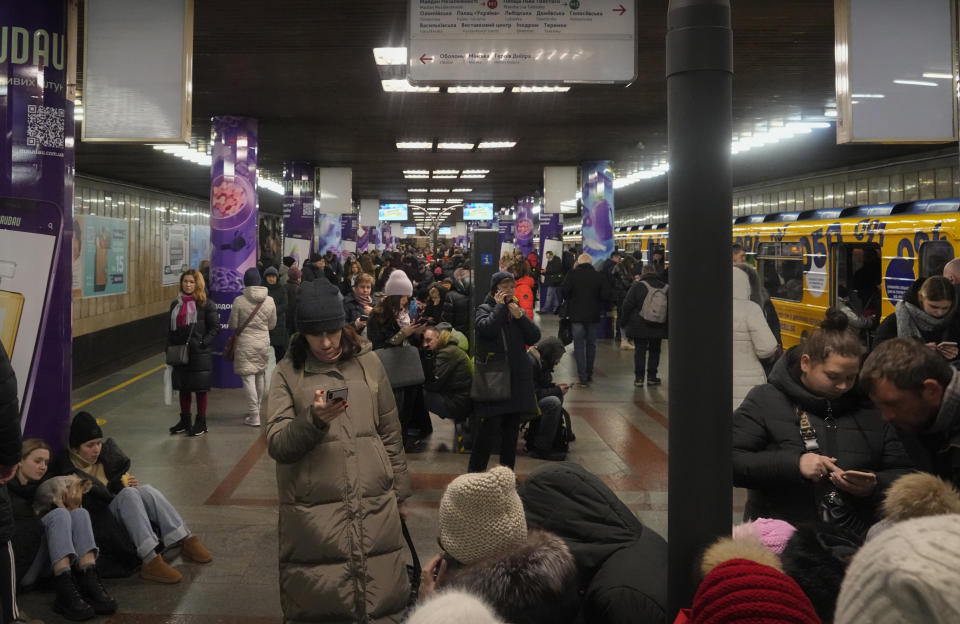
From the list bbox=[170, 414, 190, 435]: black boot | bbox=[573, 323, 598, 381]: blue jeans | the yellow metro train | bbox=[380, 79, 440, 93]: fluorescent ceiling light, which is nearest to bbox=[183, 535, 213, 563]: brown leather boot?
bbox=[170, 414, 190, 435]: black boot

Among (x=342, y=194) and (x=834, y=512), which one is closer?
(x=834, y=512)

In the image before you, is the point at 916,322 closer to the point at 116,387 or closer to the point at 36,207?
the point at 36,207

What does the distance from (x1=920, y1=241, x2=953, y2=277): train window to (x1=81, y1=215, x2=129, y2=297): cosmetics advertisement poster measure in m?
14.4

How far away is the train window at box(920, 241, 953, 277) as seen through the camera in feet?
36.8

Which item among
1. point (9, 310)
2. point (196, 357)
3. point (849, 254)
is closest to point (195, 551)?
point (9, 310)

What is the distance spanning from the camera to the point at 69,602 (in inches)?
185

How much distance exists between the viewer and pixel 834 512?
9.80 feet

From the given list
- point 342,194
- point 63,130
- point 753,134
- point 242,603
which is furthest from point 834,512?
point 342,194

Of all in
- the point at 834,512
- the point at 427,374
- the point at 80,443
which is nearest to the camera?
the point at 834,512

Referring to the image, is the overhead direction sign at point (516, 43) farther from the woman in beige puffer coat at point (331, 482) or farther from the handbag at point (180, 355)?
the handbag at point (180, 355)

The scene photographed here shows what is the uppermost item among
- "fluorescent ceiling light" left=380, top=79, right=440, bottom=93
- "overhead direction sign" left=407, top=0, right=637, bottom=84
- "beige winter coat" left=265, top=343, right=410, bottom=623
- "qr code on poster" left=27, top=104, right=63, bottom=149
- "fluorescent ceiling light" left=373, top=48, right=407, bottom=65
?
"fluorescent ceiling light" left=380, top=79, right=440, bottom=93

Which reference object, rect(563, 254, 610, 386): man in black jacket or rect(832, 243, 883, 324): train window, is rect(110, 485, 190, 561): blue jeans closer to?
rect(563, 254, 610, 386): man in black jacket

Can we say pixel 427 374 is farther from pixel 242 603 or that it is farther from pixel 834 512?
pixel 834 512

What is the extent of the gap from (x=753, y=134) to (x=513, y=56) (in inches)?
460
